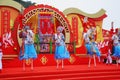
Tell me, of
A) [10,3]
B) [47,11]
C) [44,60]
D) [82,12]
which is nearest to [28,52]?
[44,60]

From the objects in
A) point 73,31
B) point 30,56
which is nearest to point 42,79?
point 30,56

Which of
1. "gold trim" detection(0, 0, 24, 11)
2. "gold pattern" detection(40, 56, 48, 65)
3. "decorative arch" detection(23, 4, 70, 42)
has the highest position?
"gold trim" detection(0, 0, 24, 11)

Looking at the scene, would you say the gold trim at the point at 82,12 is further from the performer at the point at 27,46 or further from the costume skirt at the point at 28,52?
the costume skirt at the point at 28,52

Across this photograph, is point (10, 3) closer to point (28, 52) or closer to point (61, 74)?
point (28, 52)

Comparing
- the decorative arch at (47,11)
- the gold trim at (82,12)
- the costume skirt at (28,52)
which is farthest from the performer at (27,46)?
the gold trim at (82,12)

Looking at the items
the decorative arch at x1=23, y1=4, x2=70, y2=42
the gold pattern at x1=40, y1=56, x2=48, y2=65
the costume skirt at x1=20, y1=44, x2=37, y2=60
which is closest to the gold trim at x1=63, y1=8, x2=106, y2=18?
the decorative arch at x1=23, y1=4, x2=70, y2=42

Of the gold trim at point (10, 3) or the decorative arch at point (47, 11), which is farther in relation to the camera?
the decorative arch at point (47, 11)

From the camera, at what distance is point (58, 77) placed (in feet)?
29.0

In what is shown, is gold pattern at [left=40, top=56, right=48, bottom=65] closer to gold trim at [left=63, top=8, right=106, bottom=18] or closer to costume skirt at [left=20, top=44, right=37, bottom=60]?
costume skirt at [left=20, top=44, right=37, bottom=60]

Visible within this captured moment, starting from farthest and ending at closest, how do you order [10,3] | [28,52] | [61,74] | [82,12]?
[82,12] < [10,3] < [28,52] < [61,74]

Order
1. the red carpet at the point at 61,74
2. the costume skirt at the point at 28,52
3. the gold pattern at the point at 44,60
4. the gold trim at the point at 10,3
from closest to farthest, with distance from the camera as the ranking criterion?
the red carpet at the point at 61,74 < the costume skirt at the point at 28,52 < the gold pattern at the point at 44,60 < the gold trim at the point at 10,3

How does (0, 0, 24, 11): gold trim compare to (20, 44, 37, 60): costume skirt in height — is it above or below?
above

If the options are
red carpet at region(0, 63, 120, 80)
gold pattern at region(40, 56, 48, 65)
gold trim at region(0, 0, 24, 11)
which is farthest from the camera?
gold trim at region(0, 0, 24, 11)

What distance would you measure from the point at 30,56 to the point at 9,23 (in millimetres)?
2453
